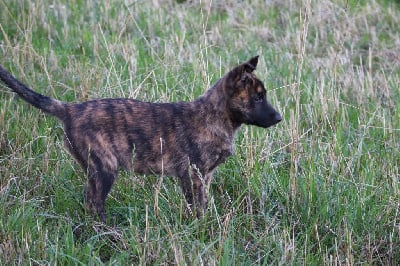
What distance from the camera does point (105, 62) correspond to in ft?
26.6

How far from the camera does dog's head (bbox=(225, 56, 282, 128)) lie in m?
5.80

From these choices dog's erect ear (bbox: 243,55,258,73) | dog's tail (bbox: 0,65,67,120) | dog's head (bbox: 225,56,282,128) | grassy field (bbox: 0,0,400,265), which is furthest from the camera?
dog's head (bbox: 225,56,282,128)

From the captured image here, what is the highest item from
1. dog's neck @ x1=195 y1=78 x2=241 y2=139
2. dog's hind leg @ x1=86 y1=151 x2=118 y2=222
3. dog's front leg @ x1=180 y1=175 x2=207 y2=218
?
dog's neck @ x1=195 y1=78 x2=241 y2=139

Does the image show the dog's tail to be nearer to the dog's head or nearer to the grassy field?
the grassy field

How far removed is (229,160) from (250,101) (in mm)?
743

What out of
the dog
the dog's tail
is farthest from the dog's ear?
the dog's tail

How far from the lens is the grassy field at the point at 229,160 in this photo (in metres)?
5.11

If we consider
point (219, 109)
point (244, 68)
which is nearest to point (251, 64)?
point (244, 68)

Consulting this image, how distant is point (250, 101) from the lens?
19.2 ft

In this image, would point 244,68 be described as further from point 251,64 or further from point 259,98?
point 259,98

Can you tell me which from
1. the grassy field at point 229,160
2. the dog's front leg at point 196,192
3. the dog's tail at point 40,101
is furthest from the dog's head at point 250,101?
the dog's tail at point 40,101

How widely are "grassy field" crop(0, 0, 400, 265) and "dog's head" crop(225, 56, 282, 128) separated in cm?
30

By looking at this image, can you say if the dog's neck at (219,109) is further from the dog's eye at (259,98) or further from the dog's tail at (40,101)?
the dog's tail at (40,101)

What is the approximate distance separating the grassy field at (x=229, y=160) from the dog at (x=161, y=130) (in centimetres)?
21
